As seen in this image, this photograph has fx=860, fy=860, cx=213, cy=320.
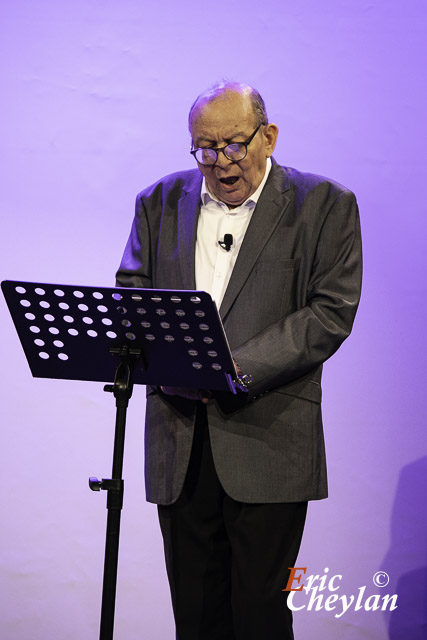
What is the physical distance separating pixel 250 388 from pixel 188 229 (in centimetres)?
53

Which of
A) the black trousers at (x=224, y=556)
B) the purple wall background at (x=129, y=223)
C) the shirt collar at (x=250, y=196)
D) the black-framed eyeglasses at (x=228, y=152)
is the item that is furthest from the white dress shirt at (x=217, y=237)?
the purple wall background at (x=129, y=223)

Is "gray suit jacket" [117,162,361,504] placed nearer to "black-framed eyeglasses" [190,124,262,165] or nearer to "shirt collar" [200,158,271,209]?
"shirt collar" [200,158,271,209]

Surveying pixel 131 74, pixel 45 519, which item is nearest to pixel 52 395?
pixel 45 519

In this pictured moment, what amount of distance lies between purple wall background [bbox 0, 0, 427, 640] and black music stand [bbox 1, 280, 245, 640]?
57.5 inches

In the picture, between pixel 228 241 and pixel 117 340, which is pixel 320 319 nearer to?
pixel 228 241

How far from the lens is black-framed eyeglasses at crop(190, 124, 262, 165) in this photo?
2.37 meters

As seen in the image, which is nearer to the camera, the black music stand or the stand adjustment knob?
the black music stand

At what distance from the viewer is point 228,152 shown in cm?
237

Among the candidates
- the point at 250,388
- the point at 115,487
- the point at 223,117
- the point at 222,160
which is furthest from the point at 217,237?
the point at 115,487

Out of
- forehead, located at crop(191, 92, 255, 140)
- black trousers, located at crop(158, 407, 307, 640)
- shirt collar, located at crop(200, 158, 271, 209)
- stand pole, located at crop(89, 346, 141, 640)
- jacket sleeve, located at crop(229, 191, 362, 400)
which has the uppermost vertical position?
forehead, located at crop(191, 92, 255, 140)

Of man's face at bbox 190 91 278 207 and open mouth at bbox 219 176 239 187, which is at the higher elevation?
man's face at bbox 190 91 278 207

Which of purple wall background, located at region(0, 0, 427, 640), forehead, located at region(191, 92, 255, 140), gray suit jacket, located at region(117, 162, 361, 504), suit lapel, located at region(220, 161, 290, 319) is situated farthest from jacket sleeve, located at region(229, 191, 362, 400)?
purple wall background, located at region(0, 0, 427, 640)

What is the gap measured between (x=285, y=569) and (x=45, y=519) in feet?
4.94

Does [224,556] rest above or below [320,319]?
below
